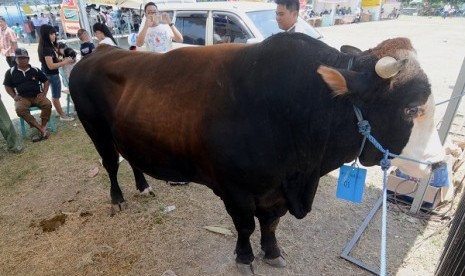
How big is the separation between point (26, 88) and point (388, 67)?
19.1 feet

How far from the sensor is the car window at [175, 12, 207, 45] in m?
6.12

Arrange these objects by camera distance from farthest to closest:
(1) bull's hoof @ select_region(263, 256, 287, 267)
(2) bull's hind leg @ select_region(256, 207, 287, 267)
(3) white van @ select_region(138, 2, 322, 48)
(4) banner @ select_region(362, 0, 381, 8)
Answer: (4) banner @ select_region(362, 0, 381, 8)
(3) white van @ select_region(138, 2, 322, 48)
(1) bull's hoof @ select_region(263, 256, 287, 267)
(2) bull's hind leg @ select_region(256, 207, 287, 267)

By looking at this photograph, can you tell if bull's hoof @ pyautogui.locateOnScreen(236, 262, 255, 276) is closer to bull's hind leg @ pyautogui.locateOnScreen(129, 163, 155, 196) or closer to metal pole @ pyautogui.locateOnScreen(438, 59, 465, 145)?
bull's hind leg @ pyautogui.locateOnScreen(129, 163, 155, 196)

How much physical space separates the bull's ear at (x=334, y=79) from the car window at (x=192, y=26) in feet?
16.1

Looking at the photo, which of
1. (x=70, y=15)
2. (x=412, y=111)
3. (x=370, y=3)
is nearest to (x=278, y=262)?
(x=412, y=111)

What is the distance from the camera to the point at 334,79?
1.53m

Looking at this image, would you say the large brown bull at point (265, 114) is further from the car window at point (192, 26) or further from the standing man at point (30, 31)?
the standing man at point (30, 31)

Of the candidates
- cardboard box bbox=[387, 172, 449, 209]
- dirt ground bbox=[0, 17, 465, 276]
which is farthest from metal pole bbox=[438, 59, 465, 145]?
dirt ground bbox=[0, 17, 465, 276]

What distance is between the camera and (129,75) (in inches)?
99.7

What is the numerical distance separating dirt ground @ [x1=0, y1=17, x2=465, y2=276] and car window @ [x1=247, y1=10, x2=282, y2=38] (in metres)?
3.07

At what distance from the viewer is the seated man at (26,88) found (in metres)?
5.27

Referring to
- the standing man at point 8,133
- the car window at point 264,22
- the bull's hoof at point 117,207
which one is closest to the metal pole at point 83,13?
the standing man at point 8,133

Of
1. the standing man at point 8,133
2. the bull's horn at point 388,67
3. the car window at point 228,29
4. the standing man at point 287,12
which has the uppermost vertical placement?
the standing man at point 287,12

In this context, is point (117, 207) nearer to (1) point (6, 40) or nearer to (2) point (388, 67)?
(2) point (388, 67)
